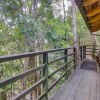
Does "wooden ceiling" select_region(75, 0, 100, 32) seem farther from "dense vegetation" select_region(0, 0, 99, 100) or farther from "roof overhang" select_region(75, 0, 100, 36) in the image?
"dense vegetation" select_region(0, 0, 99, 100)

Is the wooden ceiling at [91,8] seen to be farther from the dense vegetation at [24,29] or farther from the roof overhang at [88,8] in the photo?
the dense vegetation at [24,29]

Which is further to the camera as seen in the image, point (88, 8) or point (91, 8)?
point (91, 8)

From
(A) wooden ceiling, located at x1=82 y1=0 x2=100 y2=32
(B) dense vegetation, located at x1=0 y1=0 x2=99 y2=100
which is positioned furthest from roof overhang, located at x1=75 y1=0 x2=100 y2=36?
(B) dense vegetation, located at x1=0 y1=0 x2=99 y2=100

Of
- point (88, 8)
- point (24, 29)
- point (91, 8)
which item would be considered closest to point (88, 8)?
point (88, 8)

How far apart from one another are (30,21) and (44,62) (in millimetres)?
4249

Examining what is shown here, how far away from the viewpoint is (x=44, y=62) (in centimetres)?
287

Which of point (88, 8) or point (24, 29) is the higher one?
point (88, 8)

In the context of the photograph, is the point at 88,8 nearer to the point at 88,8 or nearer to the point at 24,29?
the point at 88,8

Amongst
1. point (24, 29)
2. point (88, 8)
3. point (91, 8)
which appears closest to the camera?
point (88, 8)

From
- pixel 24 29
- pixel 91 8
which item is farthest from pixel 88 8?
pixel 24 29

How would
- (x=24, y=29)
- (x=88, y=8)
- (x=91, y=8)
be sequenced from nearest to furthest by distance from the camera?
(x=88, y=8) < (x=91, y=8) < (x=24, y=29)

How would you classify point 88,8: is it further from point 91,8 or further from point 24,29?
point 24,29

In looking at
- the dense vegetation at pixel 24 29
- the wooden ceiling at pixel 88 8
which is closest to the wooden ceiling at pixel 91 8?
the wooden ceiling at pixel 88 8

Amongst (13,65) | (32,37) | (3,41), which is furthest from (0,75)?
(32,37)
